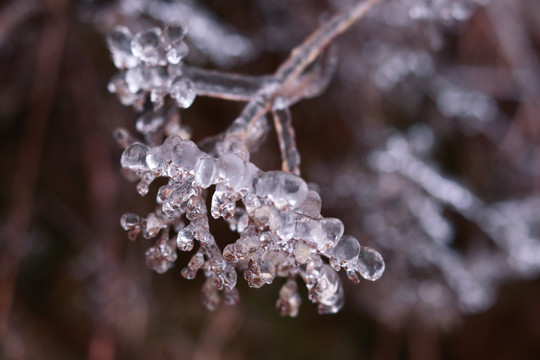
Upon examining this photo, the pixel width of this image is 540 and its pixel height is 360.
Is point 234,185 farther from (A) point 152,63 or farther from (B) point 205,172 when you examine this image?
(A) point 152,63

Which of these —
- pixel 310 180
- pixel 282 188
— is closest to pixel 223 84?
pixel 282 188

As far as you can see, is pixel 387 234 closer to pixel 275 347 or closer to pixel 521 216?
pixel 521 216

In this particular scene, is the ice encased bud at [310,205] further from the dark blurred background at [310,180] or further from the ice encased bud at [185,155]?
the dark blurred background at [310,180]

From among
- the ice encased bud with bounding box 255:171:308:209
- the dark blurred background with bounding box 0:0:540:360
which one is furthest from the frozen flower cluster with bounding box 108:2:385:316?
the dark blurred background with bounding box 0:0:540:360

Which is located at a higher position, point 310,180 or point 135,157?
point 310,180

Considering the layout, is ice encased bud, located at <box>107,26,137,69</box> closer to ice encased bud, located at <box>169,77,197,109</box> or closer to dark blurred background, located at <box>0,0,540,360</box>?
ice encased bud, located at <box>169,77,197,109</box>

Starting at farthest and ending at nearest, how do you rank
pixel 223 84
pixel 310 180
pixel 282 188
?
pixel 310 180 → pixel 223 84 → pixel 282 188

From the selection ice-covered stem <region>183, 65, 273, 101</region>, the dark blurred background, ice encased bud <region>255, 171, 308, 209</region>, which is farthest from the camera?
the dark blurred background
